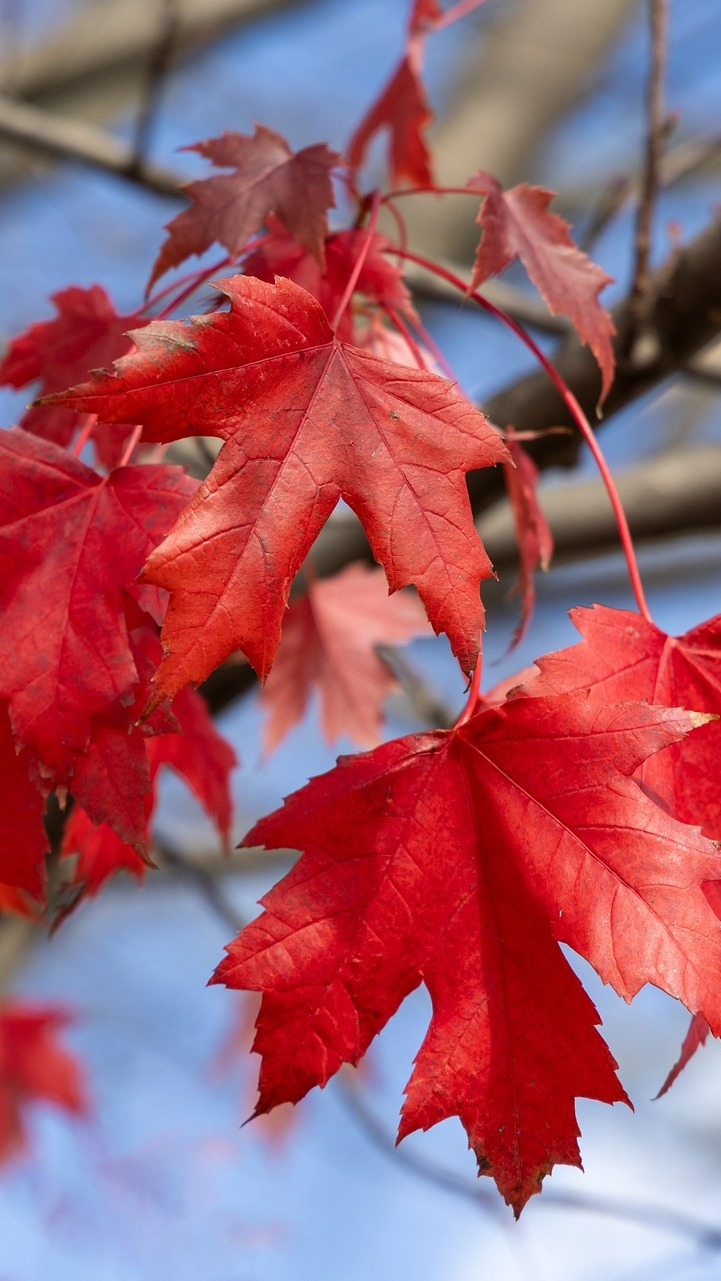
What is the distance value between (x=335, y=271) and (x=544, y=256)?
0.18 m

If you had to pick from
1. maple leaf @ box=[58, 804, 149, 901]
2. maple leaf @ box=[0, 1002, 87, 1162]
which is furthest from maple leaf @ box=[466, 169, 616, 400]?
maple leaf @ box=[0, 1002, 87, 1162]

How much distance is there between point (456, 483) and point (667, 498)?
1.04 metres

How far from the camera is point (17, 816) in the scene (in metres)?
0.72

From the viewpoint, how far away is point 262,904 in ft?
2.16

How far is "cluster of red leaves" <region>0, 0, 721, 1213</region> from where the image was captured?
0.65m

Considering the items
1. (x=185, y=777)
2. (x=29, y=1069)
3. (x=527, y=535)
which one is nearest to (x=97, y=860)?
(x=185, y=777)

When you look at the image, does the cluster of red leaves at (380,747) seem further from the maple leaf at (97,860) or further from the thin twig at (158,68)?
the thin twig at (158,68)

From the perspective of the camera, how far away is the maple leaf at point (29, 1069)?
2.58 meters

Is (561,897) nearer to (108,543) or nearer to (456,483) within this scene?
(456,483)

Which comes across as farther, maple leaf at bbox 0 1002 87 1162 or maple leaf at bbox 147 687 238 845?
maple leaf at bbox 0 1002 87 1162

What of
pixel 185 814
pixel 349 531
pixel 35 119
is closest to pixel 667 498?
pixel 349 531

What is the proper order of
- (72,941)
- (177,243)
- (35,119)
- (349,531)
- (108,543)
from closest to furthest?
1. (108,543)
2. (177,243)
3. (349,531)
4. (35,119)
5. (72,941)

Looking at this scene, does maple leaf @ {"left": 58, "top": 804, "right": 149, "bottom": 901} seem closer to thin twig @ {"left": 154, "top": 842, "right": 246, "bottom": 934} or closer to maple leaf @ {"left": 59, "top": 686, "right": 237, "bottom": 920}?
maple leaf @ {"left": 59, "top": 686, "right": 237, "bottom": 920}

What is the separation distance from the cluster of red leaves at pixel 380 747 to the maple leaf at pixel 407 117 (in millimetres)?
653
